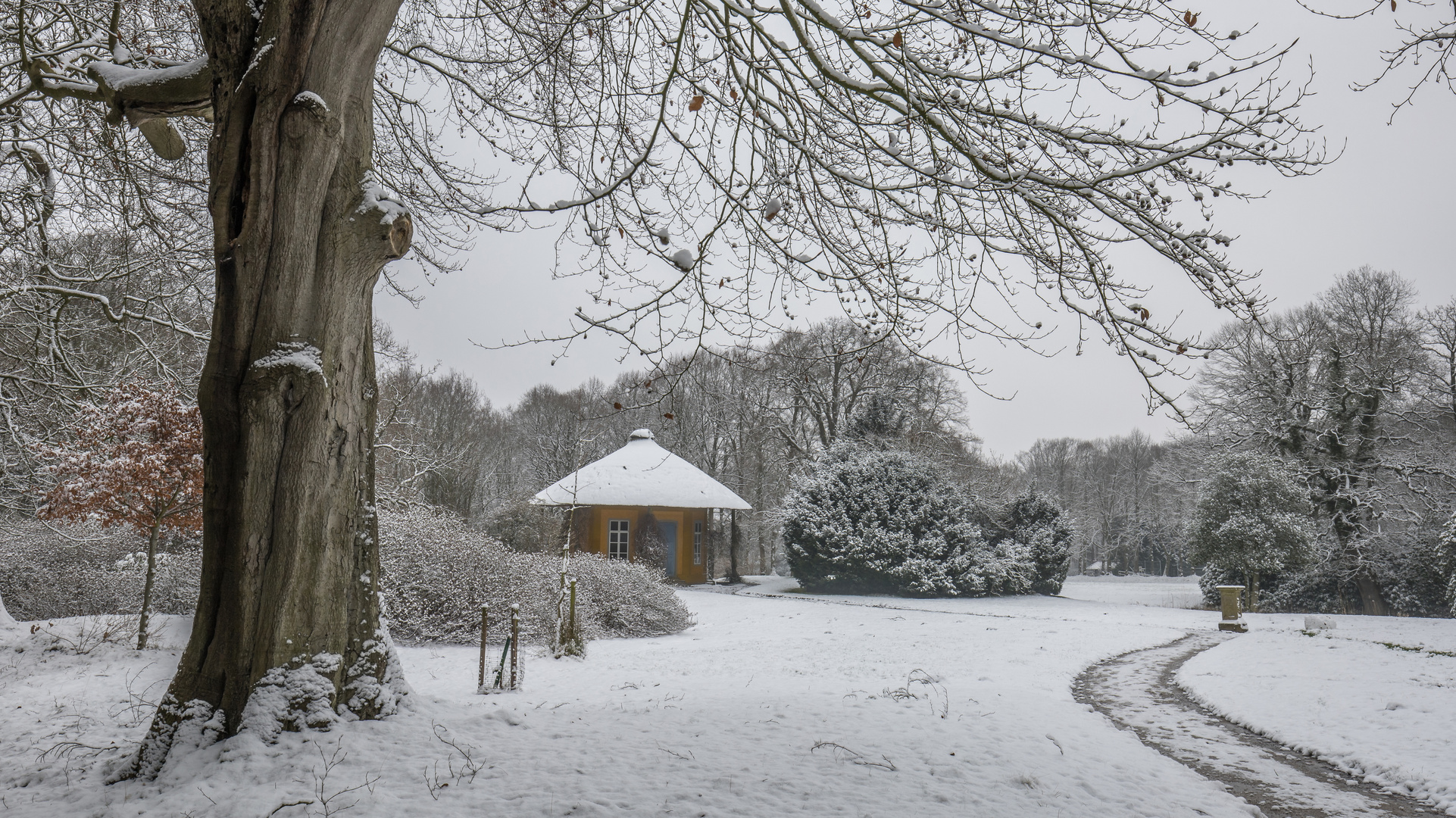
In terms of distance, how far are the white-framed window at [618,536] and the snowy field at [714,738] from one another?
44.9 feet

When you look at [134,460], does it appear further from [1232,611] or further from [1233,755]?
[1232,611]

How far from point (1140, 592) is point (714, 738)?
1017 inches

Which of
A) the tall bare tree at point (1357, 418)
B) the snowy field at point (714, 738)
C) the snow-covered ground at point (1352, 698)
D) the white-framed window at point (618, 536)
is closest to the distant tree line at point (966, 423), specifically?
the tall bare tree at point (1357, 418)

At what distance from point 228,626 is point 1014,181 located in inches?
184

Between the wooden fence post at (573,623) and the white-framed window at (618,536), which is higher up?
the white-framed window at (618,536)

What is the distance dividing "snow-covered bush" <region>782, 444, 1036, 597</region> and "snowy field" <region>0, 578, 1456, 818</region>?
933 centimetres

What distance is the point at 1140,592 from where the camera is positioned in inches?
1024

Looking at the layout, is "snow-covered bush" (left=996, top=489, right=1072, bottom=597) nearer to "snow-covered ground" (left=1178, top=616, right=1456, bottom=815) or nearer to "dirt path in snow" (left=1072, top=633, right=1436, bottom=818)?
"snow-covered ground" (left=1178, top=616, right=1456, bottom=815)

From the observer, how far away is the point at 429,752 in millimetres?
3836

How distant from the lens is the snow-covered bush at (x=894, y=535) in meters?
20.0

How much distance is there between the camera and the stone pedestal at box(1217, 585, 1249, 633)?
535 inches

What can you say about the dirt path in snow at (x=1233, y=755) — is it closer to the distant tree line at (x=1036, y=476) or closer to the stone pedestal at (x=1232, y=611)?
the distant tree line at (x=1036, y=476)

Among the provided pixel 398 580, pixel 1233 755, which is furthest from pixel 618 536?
pixel 1233 755

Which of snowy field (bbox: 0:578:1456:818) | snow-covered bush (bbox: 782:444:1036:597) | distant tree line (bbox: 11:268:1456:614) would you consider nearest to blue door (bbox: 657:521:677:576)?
distant tree line (bbox: 11:268:1456:614)
